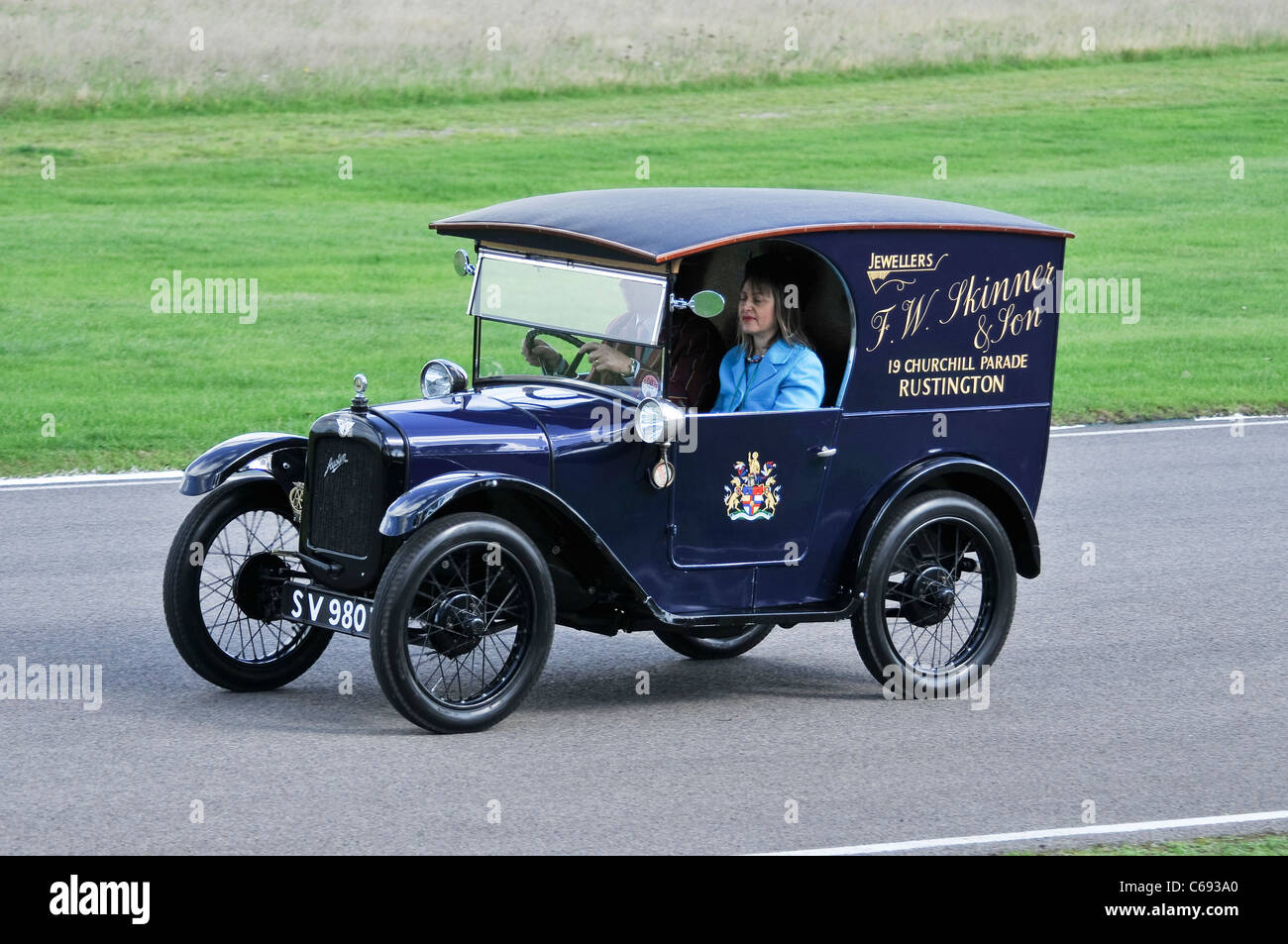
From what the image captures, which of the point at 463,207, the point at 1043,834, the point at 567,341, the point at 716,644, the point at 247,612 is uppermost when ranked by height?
the point at 463,207

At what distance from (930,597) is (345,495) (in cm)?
238

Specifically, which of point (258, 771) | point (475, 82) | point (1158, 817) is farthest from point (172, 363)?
point (475, 82)

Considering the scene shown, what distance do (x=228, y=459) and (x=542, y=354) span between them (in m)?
1.34

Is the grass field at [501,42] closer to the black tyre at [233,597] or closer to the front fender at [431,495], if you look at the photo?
the black tyre at [233,597]

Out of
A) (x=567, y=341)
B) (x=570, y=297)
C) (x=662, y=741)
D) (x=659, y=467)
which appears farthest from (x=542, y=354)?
(x=662, y=741)

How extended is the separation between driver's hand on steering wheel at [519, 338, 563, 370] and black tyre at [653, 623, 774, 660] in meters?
1.27

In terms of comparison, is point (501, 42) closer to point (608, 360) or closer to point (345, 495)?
point (608, 360)

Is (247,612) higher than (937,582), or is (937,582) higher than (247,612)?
(937,582)

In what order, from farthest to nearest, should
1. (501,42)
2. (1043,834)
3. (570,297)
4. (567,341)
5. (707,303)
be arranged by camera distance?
1. (501,42)
2. (567,341)
3. (570,297)
4. (707,303)
5. (1043,834)

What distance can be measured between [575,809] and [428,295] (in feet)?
45.5

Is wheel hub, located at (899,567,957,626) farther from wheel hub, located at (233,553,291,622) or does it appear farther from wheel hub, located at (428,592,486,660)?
wheel hub, located at (233,553,291,622)

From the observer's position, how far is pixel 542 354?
26.1ft

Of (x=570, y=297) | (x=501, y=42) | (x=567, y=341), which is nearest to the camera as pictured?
(x=570, y=297)

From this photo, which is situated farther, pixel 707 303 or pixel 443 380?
pixel 443 380
